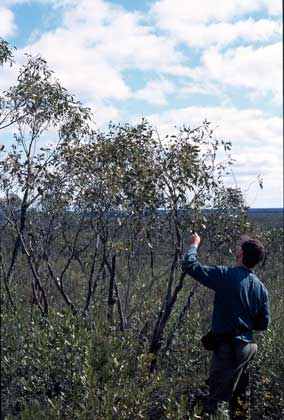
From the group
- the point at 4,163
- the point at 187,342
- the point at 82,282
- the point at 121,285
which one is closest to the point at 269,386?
the point at 187,342

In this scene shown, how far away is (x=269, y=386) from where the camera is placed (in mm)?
7117

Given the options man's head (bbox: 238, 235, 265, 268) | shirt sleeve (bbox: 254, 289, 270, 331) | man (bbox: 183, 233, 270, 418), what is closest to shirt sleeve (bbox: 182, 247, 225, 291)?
man (bbox: 183, 233, 270, 418)

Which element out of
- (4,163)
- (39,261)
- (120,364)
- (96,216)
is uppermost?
(4,163)

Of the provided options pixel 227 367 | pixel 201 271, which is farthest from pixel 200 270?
pixel 227 367

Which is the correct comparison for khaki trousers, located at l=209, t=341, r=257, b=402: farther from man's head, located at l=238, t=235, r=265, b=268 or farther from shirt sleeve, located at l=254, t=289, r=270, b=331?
man's head, located at l=238, t=235, r=265, b=268

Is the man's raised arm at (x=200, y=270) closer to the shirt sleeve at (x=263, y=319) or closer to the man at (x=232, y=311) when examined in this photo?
the man at (x=232, y=311)

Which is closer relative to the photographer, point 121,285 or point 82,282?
point 121,285

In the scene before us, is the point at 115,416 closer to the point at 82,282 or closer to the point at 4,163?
the point at 4,163

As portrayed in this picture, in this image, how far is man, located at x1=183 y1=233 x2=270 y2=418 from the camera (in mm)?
5805

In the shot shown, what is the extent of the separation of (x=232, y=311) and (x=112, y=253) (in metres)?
2.57

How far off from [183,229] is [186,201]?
1.03 ft

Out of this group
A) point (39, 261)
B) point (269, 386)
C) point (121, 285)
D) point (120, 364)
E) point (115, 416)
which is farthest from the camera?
point (121, 285)

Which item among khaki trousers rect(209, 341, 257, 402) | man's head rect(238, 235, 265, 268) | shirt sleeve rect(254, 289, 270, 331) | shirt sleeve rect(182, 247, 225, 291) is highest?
man's head rect(238, 235, 265, 268)

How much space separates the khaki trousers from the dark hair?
686mm
